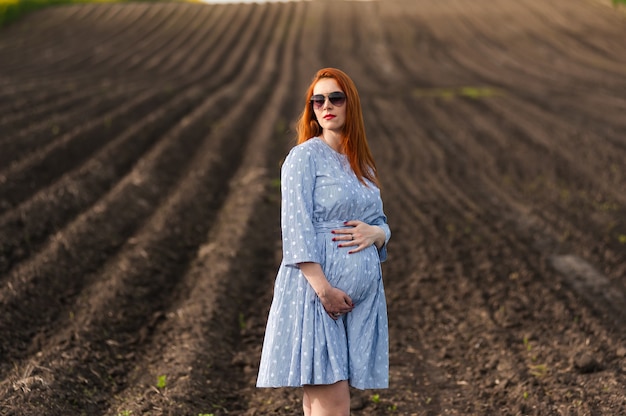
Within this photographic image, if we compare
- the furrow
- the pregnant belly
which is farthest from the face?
the furrow

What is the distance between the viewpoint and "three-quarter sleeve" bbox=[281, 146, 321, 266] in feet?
10.1

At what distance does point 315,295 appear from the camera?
312 centimetres

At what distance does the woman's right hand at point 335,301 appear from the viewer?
120 inches

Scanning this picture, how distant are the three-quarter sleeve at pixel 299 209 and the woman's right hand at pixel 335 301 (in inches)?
5.9

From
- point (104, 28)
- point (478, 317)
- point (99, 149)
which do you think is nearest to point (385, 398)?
point (478, 317)

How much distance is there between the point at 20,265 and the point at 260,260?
104 inches

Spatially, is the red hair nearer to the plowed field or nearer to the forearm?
the forearm

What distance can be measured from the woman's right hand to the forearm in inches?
0.6

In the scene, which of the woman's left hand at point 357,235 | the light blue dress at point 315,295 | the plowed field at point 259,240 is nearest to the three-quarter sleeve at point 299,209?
the light blue dress at point 315,295

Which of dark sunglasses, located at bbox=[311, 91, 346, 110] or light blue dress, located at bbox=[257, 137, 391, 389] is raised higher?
dark sunglasses, located at bbox=[311, 91, 346, 110]

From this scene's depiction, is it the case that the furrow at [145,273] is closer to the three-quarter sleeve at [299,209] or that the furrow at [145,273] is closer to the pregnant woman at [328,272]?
the pregnant woman at [328,272]

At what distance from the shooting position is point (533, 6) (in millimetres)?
37906

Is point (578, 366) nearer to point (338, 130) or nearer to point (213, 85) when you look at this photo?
point (338, 130)

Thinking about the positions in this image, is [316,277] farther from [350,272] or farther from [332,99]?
[332,99]
